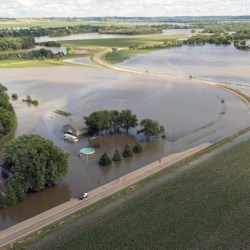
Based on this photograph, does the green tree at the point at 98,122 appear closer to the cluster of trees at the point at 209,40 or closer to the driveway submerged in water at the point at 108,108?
the driveway submerged in water at the point at 108,108

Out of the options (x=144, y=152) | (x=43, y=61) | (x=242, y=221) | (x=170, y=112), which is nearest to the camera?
(x=242, y=221)

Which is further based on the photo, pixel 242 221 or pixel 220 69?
pixel 220 69

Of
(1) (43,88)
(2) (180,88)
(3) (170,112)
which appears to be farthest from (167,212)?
(1) (43,88)

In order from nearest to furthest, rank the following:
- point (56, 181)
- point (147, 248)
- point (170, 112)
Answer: point (147, 248) < point (56, 181) < point (170, 112)

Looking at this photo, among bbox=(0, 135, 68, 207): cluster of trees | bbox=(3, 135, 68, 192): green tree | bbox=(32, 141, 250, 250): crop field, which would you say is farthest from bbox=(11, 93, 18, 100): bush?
bbox=(32, 141, 250, 250): crop field

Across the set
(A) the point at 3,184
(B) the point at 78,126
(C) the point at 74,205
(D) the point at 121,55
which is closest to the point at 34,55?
(D) the point at 121,55

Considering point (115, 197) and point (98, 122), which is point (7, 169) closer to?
point (115, 197)

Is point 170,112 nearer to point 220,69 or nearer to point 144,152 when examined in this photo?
point 144,152
